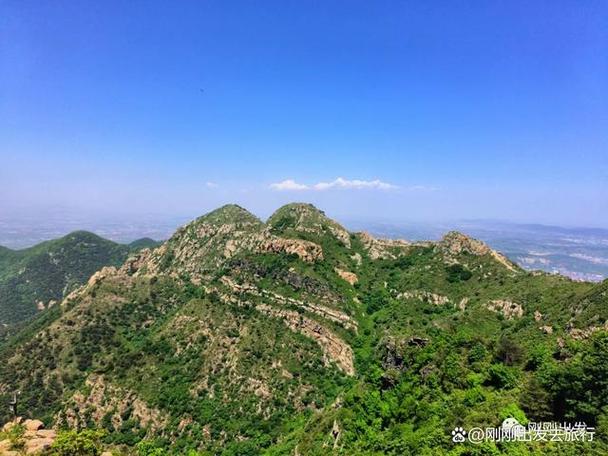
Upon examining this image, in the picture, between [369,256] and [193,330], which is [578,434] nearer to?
[193,330]

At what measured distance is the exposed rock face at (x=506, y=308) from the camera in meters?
67.2

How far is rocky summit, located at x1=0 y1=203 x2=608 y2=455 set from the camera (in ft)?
117

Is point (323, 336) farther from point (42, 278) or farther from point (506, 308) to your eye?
point (42, 278)

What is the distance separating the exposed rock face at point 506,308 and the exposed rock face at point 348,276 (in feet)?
130

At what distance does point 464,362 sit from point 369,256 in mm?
79743

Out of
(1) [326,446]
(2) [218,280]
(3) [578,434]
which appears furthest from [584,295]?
(2) [218,280]

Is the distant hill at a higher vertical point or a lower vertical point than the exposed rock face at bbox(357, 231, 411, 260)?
lower

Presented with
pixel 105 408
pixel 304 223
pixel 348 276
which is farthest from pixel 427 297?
pixel 105 408

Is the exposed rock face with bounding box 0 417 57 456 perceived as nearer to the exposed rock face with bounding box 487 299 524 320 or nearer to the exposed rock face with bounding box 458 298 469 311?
the exposed rock face with bounding box 487 299 524 320

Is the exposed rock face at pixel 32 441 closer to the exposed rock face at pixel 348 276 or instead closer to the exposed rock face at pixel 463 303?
the exposed rock face at pixel 463 303

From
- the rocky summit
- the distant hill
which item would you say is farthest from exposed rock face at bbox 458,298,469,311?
the distant hill

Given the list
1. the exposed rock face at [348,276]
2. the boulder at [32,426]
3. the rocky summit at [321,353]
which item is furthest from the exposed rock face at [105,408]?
the exposed rock face at [348,276]

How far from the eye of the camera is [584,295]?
55750 mm

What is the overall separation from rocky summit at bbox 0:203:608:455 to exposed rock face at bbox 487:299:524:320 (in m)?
0.25
